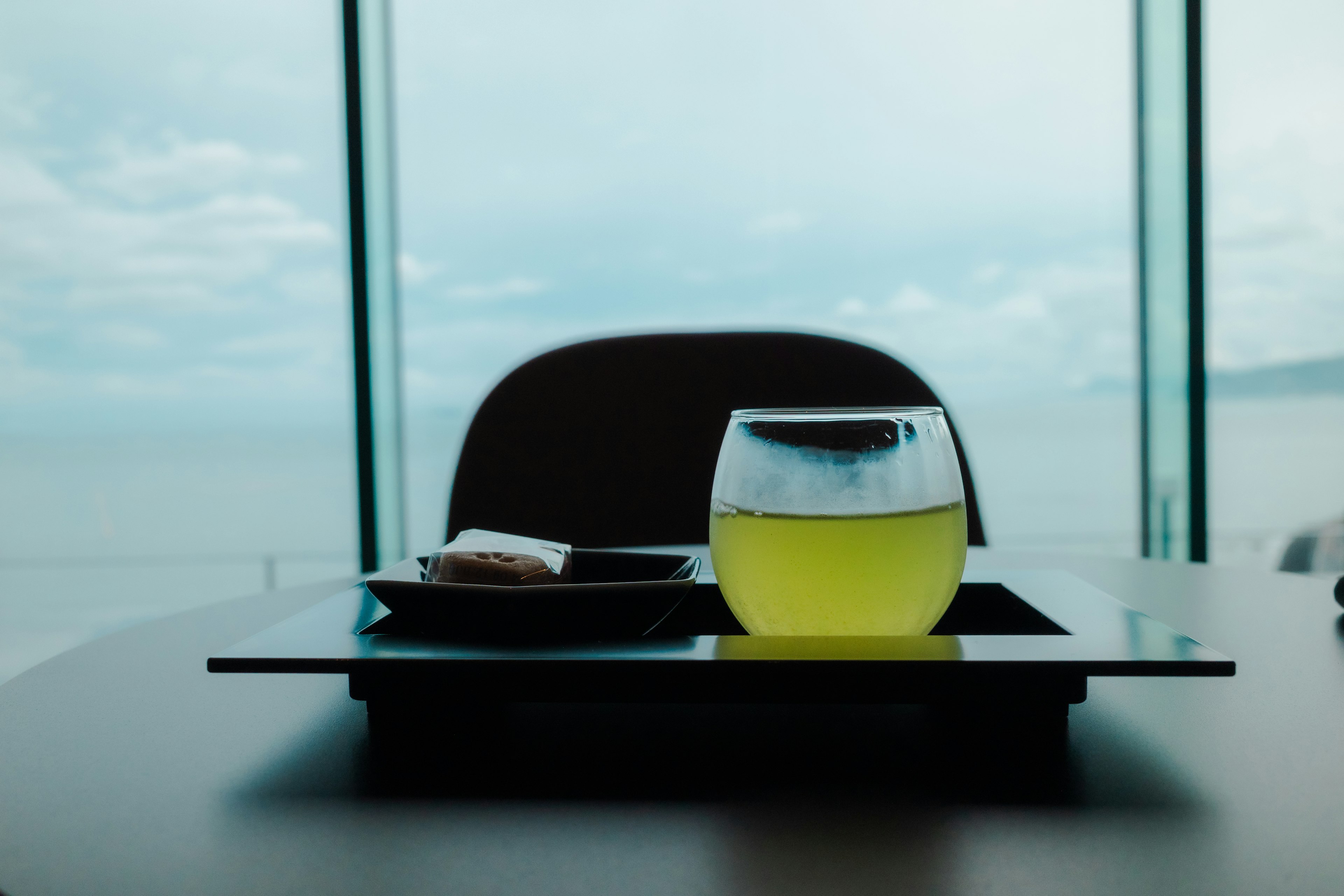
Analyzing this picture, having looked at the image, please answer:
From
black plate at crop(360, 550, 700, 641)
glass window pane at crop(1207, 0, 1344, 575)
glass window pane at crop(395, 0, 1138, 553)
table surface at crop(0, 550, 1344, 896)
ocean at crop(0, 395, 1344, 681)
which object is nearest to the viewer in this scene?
table surface at crop(0, 550, 1344, 896)

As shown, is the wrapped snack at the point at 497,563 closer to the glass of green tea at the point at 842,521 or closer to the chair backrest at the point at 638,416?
the glass of green tea at the point at 842,521

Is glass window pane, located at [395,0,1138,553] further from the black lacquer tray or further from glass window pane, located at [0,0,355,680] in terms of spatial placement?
the black lacquer tray

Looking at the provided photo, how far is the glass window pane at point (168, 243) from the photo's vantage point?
6.70ft

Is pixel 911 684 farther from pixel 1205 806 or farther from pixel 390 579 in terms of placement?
pixel 390 579

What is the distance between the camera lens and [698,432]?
0.99 metres

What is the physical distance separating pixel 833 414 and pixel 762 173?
86.9 inches

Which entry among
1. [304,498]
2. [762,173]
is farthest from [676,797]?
[304,498]

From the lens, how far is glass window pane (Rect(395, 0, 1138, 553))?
6.86ft

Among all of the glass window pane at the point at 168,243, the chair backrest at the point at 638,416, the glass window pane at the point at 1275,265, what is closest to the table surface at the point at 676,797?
the chair backrest at the point at 638,416

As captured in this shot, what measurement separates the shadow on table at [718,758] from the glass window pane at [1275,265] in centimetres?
182

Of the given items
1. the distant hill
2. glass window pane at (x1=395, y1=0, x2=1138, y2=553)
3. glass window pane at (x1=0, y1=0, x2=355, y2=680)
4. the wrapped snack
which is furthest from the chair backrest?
the distant hill

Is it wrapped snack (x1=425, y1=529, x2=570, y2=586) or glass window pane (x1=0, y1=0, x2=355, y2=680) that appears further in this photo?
glass window pane (x1=0, y1=0, x2=355, y2=680)

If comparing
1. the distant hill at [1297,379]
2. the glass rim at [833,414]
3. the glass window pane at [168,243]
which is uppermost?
the glass window pane at [168,243]

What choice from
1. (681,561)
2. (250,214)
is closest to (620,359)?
(681,561)
